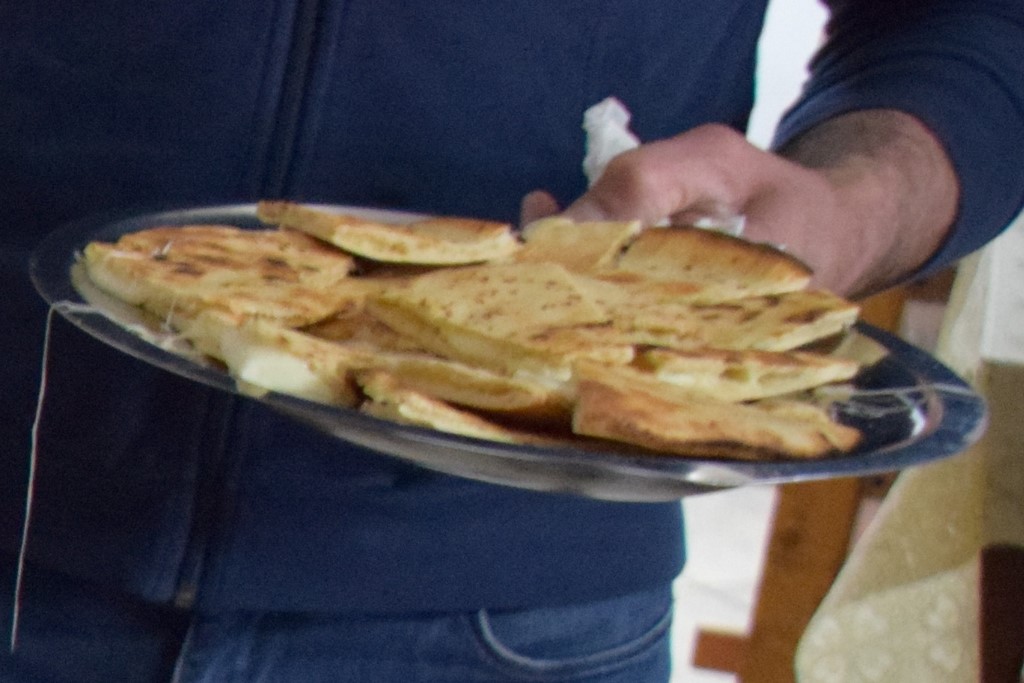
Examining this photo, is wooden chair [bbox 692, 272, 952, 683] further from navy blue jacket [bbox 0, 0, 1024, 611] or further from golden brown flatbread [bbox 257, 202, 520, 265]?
golden brown flatbread [bbox 257, 202, 520, 265]

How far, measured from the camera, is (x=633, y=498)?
40cm

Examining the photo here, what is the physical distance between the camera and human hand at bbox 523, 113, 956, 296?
0.59 metres

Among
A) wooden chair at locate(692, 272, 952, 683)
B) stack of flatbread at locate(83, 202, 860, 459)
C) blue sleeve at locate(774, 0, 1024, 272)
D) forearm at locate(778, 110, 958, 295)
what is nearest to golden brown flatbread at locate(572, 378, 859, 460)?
stack of flatbread at locate(83, 202, 860, 459)

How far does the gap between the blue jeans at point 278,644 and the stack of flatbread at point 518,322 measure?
0.22 metres

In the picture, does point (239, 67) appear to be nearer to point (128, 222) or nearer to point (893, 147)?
point (128, 222)

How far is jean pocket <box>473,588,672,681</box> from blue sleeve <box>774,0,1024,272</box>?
1.09 ft

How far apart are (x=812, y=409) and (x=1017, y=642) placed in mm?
692

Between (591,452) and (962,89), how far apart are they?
0.60 metres

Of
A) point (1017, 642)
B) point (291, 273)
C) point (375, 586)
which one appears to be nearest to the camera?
point (291, 273)

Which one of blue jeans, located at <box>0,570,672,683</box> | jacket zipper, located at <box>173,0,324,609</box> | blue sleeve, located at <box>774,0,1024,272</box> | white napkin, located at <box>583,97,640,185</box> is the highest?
blue sleeve, located at <box>774,0,1024,272</box>

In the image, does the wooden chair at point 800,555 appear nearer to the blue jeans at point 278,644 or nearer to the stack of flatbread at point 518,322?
the blue jeans at point 278,644

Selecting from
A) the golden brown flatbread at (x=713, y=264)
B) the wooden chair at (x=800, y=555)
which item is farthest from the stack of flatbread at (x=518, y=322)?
the wooden chair at (x=800, y=555)

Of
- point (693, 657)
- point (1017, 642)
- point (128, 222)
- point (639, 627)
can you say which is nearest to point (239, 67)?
point (128, 222)

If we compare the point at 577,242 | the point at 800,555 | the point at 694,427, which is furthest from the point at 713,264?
the point at 800,555
